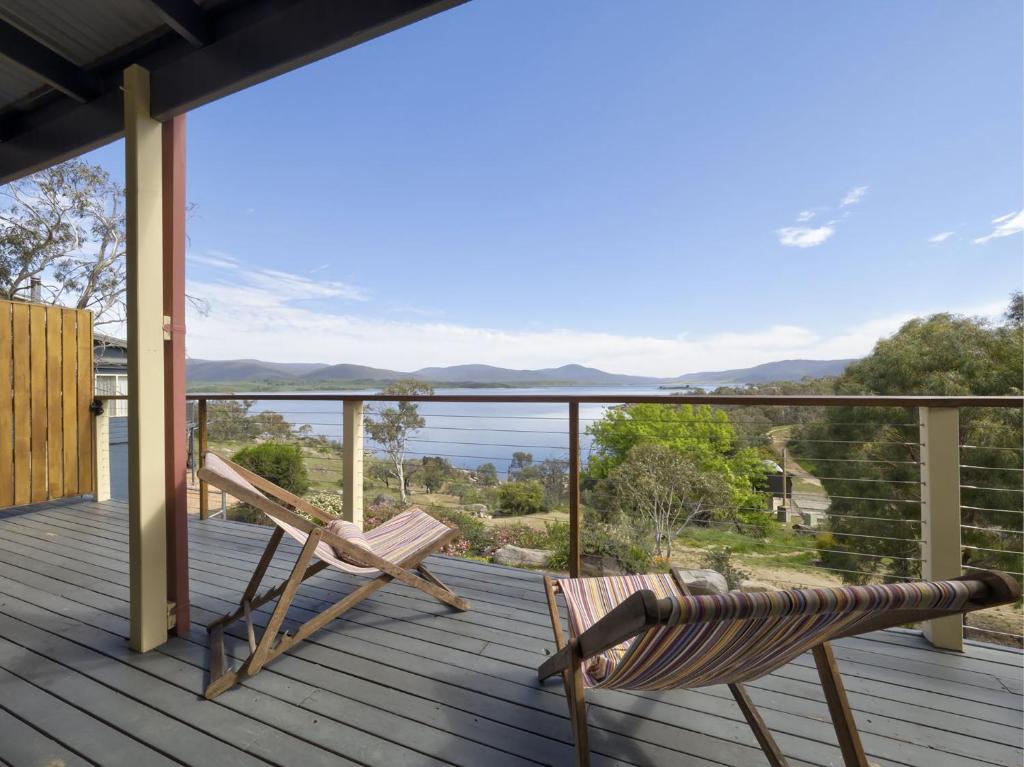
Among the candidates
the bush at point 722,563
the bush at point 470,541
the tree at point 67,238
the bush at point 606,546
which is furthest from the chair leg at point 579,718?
the tree at point 67,238

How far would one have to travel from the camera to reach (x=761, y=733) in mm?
1264

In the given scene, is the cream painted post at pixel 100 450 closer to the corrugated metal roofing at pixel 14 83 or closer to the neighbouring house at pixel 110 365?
the corrugated metal roofing at pixel 14 83

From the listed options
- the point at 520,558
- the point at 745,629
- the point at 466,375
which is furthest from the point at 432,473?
the point at 466,375

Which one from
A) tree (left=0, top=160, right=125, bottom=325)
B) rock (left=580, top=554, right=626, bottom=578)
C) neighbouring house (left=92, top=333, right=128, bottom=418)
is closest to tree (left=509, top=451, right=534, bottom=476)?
rock (left=580, top=554, right=626, bottom=578)

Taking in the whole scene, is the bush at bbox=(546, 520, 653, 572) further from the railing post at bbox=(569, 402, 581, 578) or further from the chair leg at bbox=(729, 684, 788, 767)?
the chair leg at bbox=(729, 684, 788, 767)

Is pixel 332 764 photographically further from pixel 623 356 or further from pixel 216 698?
pixel 623 356

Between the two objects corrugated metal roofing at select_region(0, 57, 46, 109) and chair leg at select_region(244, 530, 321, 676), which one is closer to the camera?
chair leg at select_region(244, 530, 321, 676)

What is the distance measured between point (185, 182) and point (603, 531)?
530 centimetres

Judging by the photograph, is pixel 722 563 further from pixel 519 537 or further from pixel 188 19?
pixel 188 19

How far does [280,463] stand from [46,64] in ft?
23.0

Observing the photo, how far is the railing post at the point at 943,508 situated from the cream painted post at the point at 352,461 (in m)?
2.82

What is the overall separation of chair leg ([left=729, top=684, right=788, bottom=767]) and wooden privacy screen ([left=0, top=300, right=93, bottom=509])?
16.4ft

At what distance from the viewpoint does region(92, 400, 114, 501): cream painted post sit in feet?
13.6

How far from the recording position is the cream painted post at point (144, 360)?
181 cm
